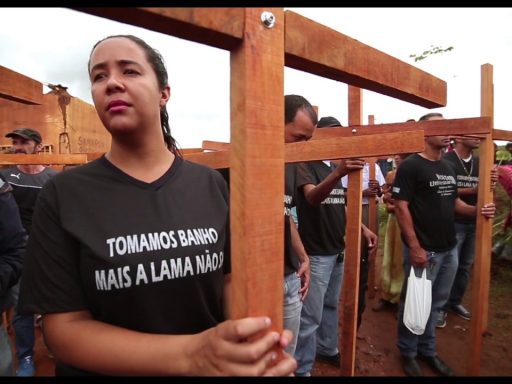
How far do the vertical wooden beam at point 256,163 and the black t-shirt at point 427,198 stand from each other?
2.74 m

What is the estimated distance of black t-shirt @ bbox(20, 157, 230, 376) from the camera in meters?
0.90

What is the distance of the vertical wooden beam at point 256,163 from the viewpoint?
0.69 m

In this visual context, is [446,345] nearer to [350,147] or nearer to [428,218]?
[428,218]

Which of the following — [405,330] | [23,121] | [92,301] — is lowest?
[405,330]

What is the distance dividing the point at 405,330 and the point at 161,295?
294 cm

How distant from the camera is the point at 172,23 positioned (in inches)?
24.8

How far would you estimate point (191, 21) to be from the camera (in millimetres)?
623

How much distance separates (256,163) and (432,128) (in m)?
1.90

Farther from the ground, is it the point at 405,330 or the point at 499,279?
the point at 405,330

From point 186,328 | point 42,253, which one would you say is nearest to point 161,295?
point 186,328

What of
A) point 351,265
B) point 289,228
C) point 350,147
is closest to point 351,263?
point 351,265
